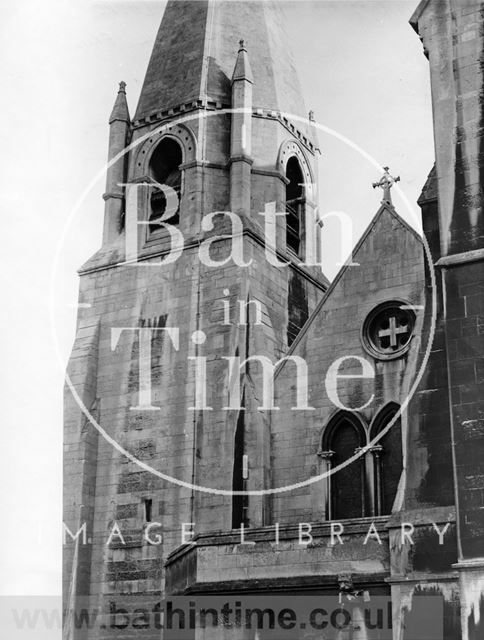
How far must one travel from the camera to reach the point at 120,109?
29297 mm

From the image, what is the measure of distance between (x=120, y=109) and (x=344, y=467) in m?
13.0

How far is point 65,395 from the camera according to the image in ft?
86.2

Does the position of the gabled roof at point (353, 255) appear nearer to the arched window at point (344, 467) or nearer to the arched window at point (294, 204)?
the arched window at point (344, 467)

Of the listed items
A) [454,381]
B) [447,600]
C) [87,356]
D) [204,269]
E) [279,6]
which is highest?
[279,6]

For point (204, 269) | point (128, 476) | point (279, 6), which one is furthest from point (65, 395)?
point (279, 6)

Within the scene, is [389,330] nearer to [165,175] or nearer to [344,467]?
[344,467]

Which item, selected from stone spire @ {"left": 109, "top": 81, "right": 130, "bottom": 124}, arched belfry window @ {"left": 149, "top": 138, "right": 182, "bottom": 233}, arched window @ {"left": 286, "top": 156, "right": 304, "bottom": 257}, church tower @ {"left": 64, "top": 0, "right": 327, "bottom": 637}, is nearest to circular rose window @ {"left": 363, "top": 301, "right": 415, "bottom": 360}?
church tower @ {"left": 64, "top": 0, "right": 327, "bottom": 637}

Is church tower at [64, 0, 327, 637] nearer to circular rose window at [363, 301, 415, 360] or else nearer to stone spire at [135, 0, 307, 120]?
stone spire at [135, 0, 307, 120]

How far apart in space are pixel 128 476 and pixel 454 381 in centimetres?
1184

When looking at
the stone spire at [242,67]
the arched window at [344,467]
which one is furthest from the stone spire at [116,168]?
the arched window at [344,467]

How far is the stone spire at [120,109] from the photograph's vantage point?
2922cm

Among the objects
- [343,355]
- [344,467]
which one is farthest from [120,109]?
[344,467]

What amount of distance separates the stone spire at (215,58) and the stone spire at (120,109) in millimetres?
337

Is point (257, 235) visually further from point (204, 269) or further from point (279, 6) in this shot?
point (279, 6)
